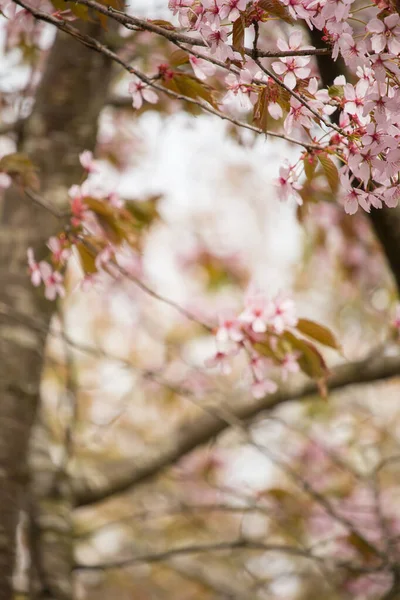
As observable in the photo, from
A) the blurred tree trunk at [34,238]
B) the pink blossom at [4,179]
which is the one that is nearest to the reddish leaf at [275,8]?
the pink blossom at [4,179]

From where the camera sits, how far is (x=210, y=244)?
399 centimetres

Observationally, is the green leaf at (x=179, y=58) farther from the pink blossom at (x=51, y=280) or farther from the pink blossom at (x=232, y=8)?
the pink blossom at (x=51, y=280)

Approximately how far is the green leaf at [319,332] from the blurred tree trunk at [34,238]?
1.71 ft

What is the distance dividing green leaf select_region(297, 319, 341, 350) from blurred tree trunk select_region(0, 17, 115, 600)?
52cm

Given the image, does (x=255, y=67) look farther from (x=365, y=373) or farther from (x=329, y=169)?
(x=365, y=373)

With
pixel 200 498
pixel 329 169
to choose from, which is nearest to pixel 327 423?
pixel 200 498

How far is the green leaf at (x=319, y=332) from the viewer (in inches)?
40.1

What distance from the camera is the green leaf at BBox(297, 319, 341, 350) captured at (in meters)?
1.02

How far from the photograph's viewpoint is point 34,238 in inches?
55.1

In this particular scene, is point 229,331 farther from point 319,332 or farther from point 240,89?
point 240,89

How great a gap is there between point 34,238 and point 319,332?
0.72 metres

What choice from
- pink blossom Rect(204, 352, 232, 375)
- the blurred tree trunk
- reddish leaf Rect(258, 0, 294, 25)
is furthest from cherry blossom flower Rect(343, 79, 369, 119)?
the blurred tree trunk

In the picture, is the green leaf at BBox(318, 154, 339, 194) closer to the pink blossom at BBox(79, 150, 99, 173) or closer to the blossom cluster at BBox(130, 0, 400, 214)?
the blossom cluster at BBox(130, 0, 400, 214)

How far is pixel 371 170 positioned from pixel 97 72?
3.51ft
